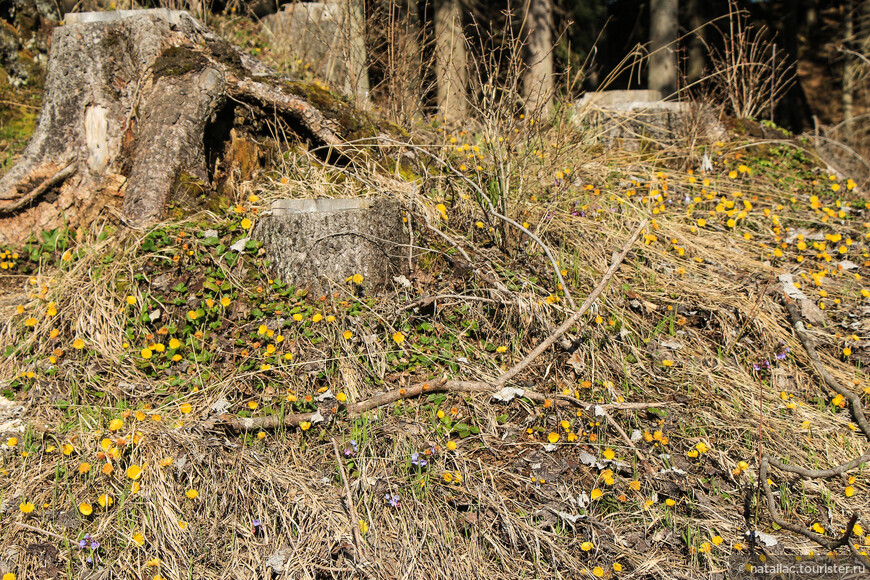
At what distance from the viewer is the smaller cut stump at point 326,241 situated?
289 centimetres

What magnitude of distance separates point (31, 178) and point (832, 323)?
4705mm

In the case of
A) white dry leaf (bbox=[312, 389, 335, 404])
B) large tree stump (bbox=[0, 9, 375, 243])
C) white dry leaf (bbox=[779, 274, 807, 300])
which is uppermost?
large tree stump (bbox=[0, 9, 375, 243])

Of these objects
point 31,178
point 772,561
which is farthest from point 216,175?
point 772,561

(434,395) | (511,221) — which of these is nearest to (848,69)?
(511,221)

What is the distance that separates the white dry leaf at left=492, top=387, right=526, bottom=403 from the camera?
8.48ft

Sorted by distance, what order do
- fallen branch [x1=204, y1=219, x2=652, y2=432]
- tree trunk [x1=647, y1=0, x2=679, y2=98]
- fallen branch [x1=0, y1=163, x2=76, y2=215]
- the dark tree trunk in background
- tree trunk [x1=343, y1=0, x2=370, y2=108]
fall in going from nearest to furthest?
1. fallen branch [x1=204, y1=219, x2=652, y2=432]
2. fallen branch [x1=0, y1=163, x2=76, y2=215]
3. tree trunk [x1=343, y1=0, x2=370, y2=108]
4. tree trunk [x1=647, y1=0, x2=679, y2=98]
5. the dark tree trunk in background

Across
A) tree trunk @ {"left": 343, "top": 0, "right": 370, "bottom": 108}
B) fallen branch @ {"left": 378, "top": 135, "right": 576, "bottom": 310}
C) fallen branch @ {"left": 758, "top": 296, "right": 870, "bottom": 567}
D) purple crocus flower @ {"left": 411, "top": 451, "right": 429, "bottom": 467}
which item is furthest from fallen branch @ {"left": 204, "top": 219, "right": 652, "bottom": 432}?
tree trunk @ {"left": 343, "top": 0, "right": 370, "bottom": 108}

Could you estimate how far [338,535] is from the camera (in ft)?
6.97

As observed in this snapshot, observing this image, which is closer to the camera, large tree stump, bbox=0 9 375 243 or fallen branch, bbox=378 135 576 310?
fallen branch, bbox=378 135 576 310

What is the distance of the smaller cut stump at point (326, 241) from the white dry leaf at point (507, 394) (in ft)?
2.84

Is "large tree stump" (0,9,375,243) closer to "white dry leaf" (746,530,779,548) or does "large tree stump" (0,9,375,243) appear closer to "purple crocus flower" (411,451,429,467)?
"purple crocus flower" (411,451,429,467)

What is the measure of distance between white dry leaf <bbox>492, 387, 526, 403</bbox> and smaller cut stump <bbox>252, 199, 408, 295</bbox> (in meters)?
0.87

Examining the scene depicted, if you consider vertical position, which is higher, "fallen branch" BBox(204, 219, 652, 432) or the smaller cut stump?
A: the smaller cut stump

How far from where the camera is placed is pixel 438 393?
263cm
